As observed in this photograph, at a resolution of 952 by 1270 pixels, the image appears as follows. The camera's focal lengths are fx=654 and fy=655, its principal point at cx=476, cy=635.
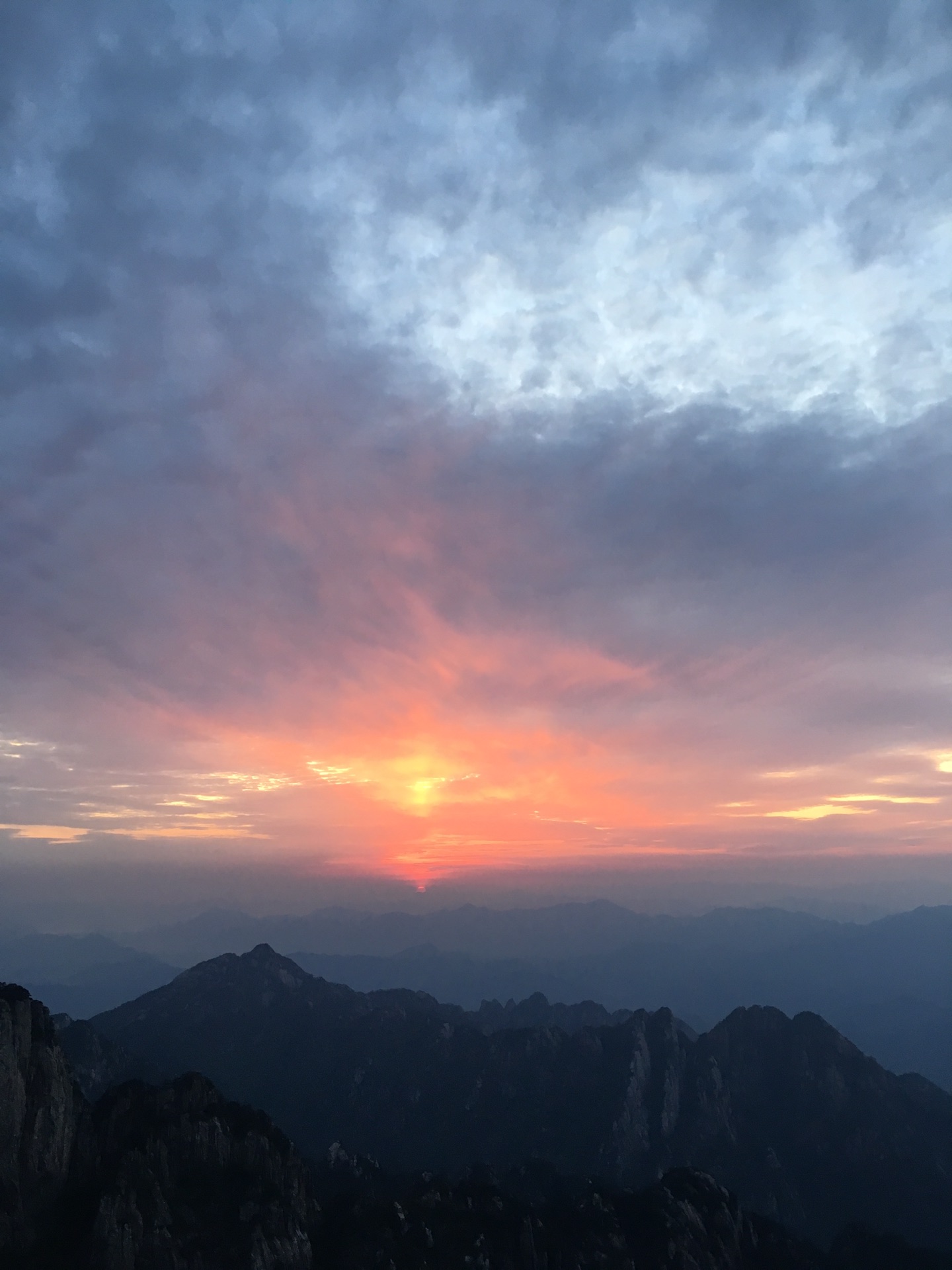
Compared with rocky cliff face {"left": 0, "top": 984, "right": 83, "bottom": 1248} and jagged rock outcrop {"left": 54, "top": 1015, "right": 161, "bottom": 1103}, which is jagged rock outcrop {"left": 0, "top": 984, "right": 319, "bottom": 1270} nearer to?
rocky cliff face {"left": 0, "top": 984, "right": 83, "bottom": 1248}

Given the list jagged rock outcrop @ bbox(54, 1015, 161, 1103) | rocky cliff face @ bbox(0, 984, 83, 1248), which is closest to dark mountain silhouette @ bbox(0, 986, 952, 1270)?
rocky cliff face @ bbox(0, 984, 83, 1248)

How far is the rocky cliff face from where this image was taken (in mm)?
72250

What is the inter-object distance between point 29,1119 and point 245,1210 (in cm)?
2887

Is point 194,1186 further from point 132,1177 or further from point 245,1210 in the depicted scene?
point 132,1177

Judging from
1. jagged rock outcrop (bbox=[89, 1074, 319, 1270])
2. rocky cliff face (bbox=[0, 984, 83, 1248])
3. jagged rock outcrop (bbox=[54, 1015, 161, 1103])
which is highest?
rocky cliff face (bbox=[0, 984, 83, 1248])

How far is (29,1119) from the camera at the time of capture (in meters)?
77.1

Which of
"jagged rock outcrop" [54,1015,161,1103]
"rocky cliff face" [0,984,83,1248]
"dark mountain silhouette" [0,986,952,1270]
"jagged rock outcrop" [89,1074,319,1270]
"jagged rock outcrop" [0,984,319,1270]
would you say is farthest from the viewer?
"jagged rock outcrop" [54,1015,161,1103]

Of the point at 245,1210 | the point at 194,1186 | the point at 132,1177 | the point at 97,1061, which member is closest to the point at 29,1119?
the point at 132,1177

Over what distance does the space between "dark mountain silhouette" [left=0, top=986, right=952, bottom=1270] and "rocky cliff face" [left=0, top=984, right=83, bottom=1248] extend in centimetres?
16

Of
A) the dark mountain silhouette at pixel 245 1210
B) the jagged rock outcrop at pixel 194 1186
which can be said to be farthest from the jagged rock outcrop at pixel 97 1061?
the jagged rock outcrop at pixel 194 1186

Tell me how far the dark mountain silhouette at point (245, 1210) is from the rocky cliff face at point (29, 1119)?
0.16 m

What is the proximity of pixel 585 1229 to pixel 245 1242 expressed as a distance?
54.6 meters

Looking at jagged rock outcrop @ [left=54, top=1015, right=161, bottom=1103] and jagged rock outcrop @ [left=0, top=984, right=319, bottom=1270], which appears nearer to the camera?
jagged rock outcrop @ [left=0, top=984, right=319, bottom=1270]

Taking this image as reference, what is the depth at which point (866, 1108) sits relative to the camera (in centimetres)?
19025
